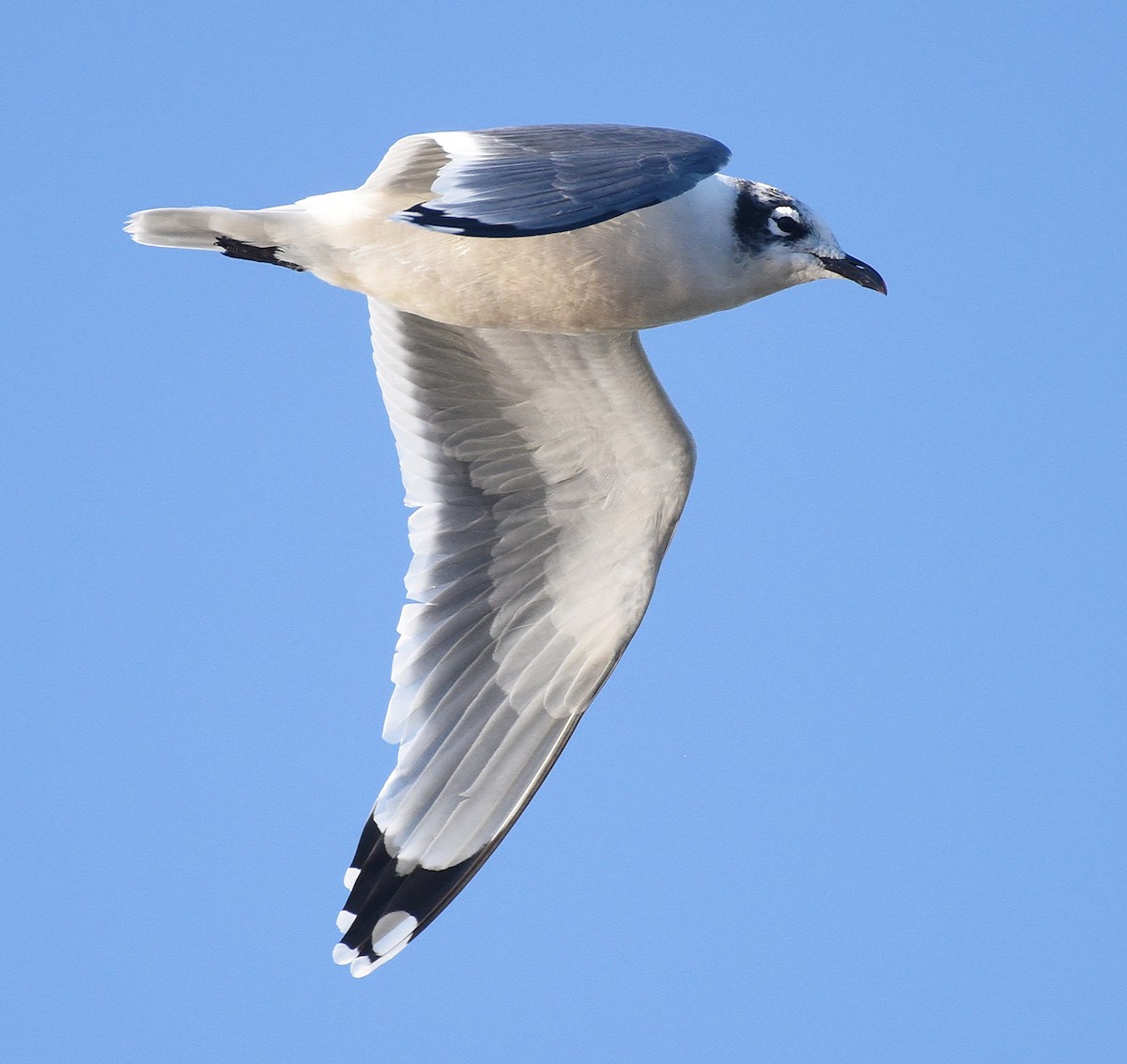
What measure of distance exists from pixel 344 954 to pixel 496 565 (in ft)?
3.21

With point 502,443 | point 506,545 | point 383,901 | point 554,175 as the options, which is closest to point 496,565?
point 506,545

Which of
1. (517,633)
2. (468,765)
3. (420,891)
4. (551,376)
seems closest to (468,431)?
(551,376)

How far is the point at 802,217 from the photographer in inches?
146

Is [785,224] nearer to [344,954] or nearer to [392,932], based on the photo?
[392,932]

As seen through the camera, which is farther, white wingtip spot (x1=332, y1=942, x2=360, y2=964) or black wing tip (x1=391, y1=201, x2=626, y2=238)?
white wingtip spot (x1=332, y1=942, x2=360, y2=964)

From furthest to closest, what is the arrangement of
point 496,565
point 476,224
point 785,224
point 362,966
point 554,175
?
1. point 496,565
2. point 362,966
3. point 785,224
4. point 554,175
5. point 476,224

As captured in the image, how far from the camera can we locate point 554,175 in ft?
10.4

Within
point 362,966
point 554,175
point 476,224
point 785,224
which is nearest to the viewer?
point 476,224

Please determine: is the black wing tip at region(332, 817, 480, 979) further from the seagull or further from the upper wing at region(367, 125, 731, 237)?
the upper wing at region(367, 125, 731, 237)

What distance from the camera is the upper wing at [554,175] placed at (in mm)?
3014

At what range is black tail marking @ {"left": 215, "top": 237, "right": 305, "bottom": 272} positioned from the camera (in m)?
3.73

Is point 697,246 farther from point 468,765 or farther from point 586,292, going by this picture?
point 468,765

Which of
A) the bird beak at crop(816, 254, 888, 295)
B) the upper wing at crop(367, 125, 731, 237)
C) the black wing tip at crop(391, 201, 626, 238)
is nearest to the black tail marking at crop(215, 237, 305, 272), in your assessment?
the upper wing at crop(367, 125, 731, 237)

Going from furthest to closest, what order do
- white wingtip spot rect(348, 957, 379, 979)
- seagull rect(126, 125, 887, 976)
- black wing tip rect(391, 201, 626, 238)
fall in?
white wingtip spot rect(348, 957, 379, 979) → seagull rect(126, 125, 887, 976) → black wing tip rect(391, 201, 626, 238)
